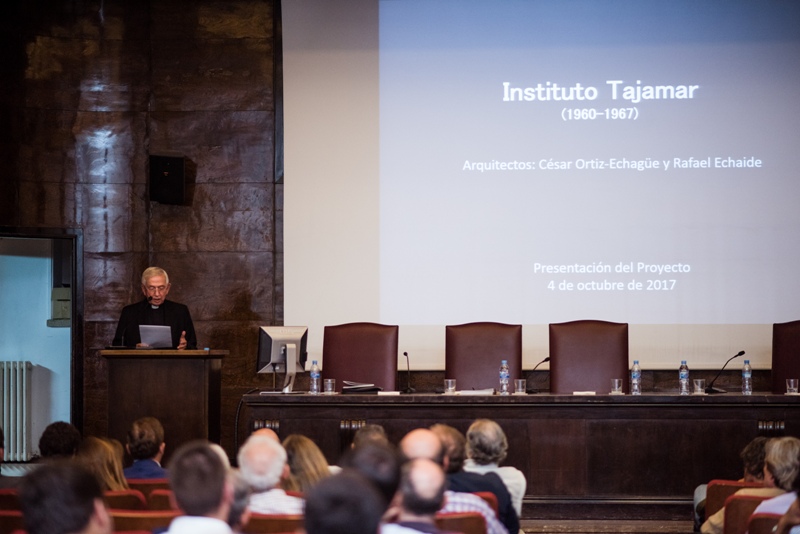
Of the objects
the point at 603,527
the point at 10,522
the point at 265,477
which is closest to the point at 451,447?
the point at 265,477

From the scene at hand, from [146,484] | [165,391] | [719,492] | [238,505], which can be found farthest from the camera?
[165,391]

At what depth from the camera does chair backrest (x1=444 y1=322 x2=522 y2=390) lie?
6.88m

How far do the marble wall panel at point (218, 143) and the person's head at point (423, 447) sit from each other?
5.13 meters

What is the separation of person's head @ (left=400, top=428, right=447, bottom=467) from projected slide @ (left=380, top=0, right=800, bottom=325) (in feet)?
14.5

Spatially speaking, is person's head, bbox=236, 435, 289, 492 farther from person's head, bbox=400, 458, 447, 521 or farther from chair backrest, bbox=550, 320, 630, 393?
chair backrest, bbox=550, 320, 630, 393

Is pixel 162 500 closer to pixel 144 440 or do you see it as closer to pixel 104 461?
pixel 104 461

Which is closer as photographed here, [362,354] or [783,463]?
[783,463]

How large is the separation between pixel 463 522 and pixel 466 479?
62cm

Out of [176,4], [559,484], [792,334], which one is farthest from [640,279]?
[176,4]

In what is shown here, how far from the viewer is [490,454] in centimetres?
380

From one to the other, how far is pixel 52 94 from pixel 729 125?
5.59 metres

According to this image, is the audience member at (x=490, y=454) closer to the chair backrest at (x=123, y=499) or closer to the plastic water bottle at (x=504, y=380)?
the chair backrest at (x=123, y=499)

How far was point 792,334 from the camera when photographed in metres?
6.82

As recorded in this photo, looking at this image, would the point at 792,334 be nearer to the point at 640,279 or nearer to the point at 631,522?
the point at 640,279
